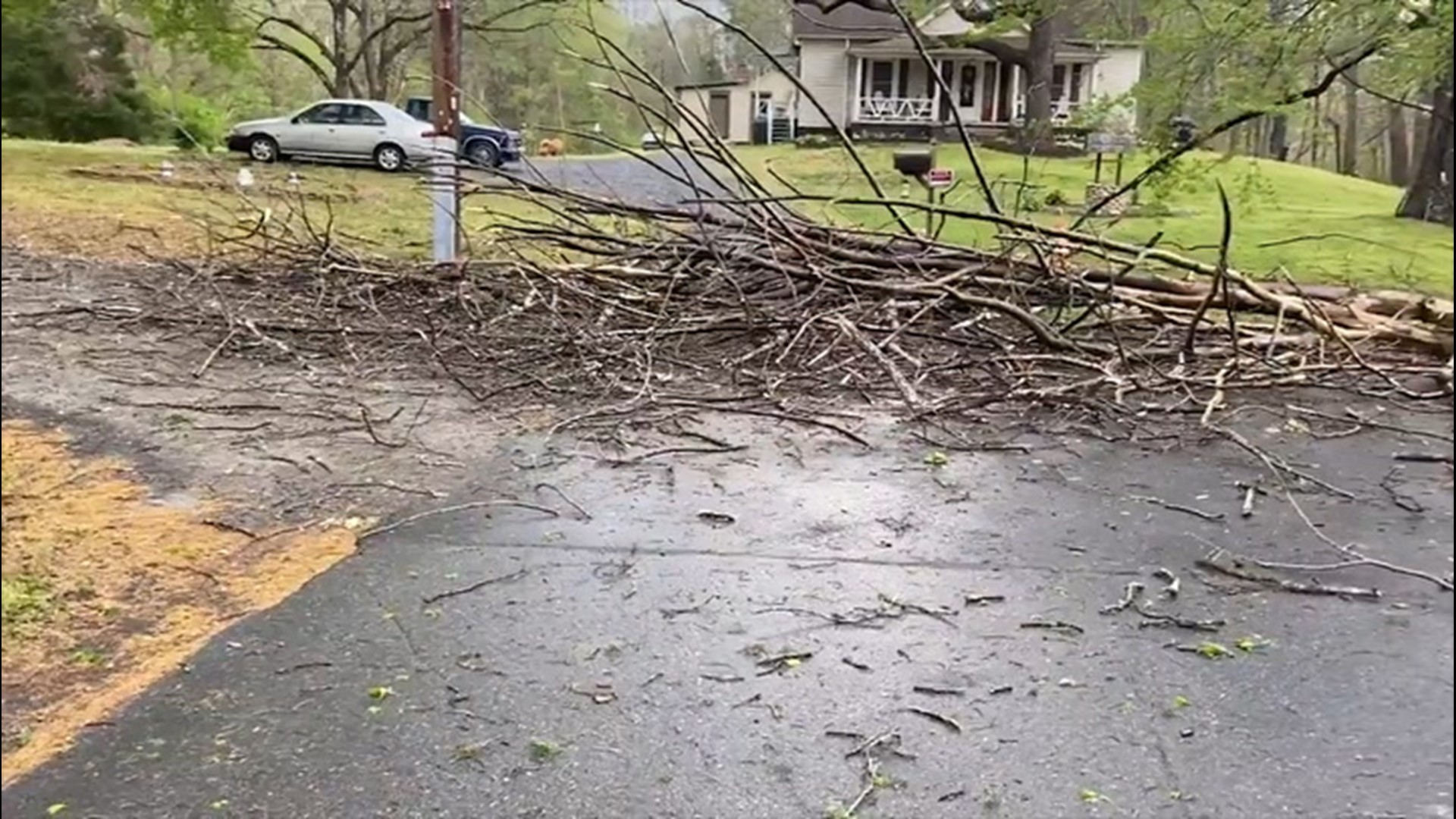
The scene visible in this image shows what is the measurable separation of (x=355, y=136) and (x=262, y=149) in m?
0.79

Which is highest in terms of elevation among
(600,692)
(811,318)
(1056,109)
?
(1056,109)

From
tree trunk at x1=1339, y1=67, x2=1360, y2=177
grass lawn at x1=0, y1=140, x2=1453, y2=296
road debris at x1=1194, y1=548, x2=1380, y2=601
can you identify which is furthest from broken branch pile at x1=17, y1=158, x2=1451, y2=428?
road debris at x1=1194, y1=548, x2=1380, y2=601

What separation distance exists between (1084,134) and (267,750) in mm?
3335

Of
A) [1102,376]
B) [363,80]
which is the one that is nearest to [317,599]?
[363,80]

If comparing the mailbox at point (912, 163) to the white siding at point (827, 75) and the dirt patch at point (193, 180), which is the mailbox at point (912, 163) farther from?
the dirt patch at point (193, 180)

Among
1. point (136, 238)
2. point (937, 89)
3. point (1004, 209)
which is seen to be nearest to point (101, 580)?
point (136, 238)

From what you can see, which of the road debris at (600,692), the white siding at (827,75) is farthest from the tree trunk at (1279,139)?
the road debris at (600,692)

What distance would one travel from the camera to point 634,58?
7.89ft

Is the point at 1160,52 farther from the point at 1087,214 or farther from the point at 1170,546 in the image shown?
the point at 1170,546

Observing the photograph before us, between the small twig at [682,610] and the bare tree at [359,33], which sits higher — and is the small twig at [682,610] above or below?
below

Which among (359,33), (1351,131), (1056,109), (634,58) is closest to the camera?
(359,33)

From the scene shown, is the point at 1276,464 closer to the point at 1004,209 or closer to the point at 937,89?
the point at 1004,209

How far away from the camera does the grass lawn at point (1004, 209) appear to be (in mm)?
2973

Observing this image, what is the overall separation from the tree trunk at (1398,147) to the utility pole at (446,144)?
2.72 metres
